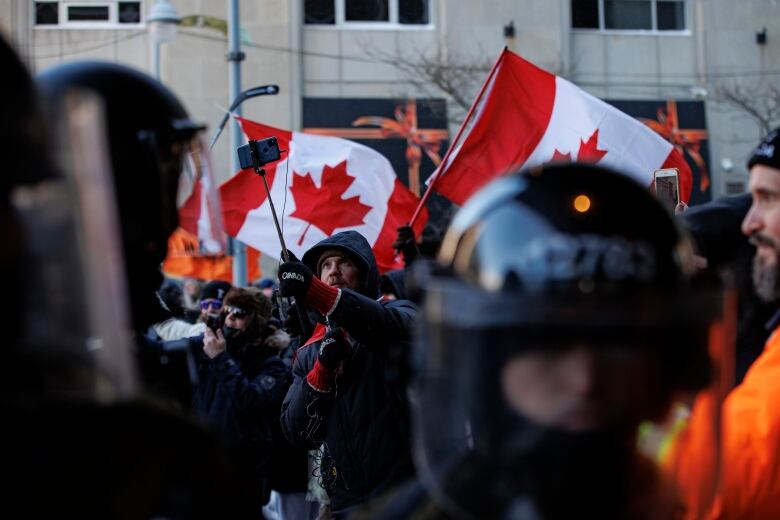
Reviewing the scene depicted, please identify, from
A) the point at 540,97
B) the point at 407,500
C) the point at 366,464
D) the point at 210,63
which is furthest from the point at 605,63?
the point at 407,500


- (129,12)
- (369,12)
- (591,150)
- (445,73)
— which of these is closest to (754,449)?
(591,150)

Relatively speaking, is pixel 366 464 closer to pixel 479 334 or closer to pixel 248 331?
pixel 248 331

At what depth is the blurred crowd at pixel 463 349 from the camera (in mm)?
1393

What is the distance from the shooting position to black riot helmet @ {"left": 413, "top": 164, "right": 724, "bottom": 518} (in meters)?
1.66

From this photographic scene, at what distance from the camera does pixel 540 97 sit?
633cm

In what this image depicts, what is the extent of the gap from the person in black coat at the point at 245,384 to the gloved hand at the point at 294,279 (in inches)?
59.1

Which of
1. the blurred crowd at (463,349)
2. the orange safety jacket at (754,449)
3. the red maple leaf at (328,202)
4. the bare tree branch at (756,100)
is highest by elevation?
the bare tree branch at (756,100)

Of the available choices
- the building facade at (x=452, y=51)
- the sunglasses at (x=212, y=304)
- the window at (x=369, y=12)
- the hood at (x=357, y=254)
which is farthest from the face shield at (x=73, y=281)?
the window at (x=369, y=12)

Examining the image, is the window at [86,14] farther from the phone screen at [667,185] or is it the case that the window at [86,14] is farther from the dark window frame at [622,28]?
the phone screen at [667,185]

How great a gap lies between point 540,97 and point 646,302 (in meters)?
4.80

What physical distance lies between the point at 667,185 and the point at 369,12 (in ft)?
61.8

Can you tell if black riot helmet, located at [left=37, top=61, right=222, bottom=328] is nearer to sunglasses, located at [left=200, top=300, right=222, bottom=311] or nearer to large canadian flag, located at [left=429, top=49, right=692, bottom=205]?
large canadian flag, located at [left=429, top=49, right=692, bottom=205]

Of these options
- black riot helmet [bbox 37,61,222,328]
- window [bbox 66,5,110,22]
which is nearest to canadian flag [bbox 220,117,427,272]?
black riot helmet [bbox 37,61,222,328]

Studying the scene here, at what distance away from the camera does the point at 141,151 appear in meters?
2.19
